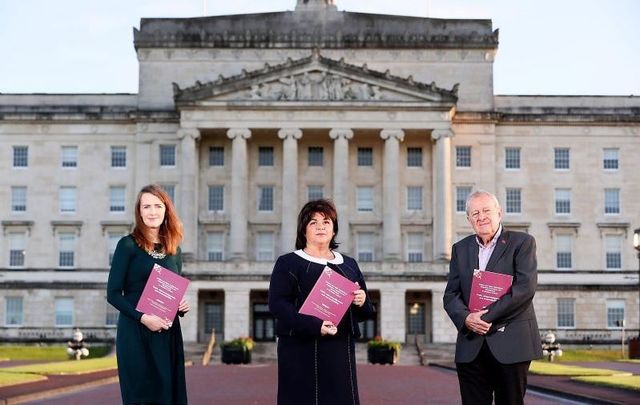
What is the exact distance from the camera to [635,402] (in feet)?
86.1

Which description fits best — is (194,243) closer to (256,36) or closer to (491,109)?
(256,36)

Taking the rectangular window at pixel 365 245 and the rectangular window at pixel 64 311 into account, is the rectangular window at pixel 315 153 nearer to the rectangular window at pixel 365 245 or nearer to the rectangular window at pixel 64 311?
the rectangular window at pixel 365 245

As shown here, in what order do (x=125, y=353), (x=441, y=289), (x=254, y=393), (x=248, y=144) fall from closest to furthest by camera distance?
(x=125, y=353) → (x=254, y=393) → (x=441, y=289) → (x=248, y=144)

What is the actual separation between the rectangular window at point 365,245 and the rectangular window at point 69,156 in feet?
70.9

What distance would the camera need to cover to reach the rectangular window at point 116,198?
82500 mm

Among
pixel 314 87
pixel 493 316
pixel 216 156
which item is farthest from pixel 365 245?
pixel 493 316

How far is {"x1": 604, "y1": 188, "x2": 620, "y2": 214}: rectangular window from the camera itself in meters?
82.8

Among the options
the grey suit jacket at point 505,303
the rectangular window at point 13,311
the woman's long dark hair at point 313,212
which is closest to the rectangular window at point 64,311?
the rectangular window at point 13,311

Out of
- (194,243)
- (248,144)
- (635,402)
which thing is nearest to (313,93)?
(248,144)

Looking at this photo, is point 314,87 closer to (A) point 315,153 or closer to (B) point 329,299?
(A) point 315,153

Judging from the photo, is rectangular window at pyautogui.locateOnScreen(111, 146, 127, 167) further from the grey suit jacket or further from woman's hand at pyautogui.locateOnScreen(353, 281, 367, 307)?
woman's hand at pyautogui.locateOnScreen(353, 281, 367, 307)

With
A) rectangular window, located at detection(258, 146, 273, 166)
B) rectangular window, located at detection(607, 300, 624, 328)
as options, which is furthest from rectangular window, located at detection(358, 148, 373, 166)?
rectangular window, located at detection(607, 300, 624, 328)

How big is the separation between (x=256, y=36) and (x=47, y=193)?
1932cm

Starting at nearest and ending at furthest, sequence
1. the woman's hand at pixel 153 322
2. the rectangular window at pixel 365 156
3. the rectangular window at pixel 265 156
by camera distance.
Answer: the woman's hand at pixel 153 322 → the rectangular window at pixel 265 156 → the rectangular window at pixel 365 156
